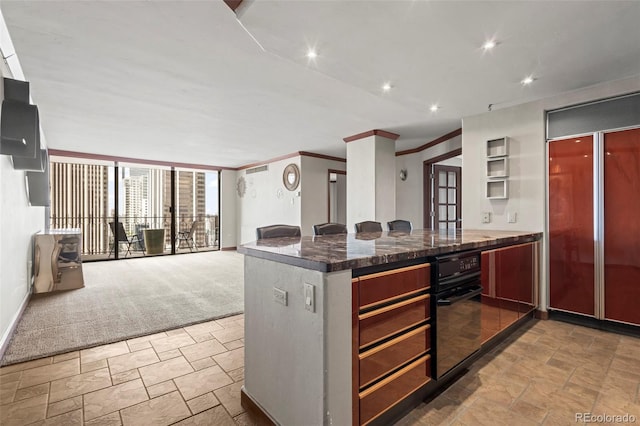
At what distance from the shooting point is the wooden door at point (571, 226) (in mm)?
2982

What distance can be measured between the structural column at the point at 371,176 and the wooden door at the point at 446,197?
1.39 m

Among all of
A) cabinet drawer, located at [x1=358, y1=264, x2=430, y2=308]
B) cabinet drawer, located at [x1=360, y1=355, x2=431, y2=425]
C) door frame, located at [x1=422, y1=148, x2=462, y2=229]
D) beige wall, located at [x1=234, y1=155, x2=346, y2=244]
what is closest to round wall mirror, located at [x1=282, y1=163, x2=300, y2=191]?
beige wall, located at [x1=234, y1=155, x2=346, y2=244]

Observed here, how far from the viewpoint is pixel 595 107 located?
9.71 feet

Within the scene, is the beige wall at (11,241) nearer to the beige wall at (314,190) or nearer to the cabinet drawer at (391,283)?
the cabinet drawer at (391,283)

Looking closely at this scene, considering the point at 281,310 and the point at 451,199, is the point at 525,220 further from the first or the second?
the point at 281,310

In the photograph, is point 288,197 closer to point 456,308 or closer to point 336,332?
point 456,308

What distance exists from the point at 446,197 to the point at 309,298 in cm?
565

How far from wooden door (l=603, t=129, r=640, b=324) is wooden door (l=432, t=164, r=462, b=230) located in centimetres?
312

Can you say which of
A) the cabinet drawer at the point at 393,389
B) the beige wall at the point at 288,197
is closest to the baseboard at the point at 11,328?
the cabinet drawer at the point at 393,389

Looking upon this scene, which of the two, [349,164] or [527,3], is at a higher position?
[527,3]

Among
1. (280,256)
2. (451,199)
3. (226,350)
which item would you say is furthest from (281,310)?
(451,199)

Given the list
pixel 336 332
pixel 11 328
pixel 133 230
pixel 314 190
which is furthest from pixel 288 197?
pixel 336 332

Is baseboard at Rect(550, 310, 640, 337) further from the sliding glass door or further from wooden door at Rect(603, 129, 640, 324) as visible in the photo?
the sliding glass door

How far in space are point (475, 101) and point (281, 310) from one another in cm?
329
